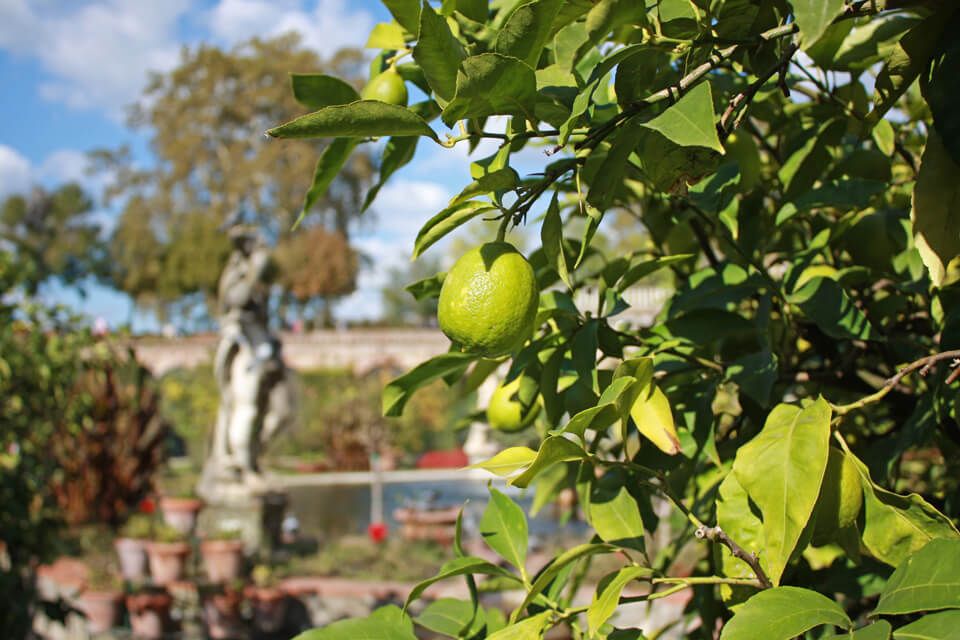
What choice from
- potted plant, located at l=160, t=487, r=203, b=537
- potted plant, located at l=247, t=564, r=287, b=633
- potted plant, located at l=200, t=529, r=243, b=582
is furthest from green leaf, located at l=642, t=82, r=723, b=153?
potted plant, located at l=160, t=487, r=203, b=537

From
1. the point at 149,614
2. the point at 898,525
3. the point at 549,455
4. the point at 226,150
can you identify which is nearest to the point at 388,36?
the point at 549,455

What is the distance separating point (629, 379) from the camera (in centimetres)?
56

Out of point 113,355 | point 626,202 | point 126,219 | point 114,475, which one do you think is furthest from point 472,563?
point 126,219

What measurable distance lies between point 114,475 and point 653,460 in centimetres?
746

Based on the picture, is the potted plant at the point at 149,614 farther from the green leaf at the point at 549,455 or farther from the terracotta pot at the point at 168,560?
the green leaf at the point at 549,455

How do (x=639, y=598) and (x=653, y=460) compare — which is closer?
(x=639, y=598)

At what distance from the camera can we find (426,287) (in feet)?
2.67

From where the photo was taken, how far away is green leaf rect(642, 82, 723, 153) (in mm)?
490

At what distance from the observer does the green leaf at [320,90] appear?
2.12 feet

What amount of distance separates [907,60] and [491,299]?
36cm

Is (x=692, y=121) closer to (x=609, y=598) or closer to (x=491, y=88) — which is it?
(x=491, y=88)

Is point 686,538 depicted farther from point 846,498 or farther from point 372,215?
point 372,215

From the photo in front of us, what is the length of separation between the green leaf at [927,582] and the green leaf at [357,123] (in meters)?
0.40

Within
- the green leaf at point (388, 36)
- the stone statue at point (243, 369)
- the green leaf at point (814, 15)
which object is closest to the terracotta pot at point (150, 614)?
the stone statue at point (243, 369)
